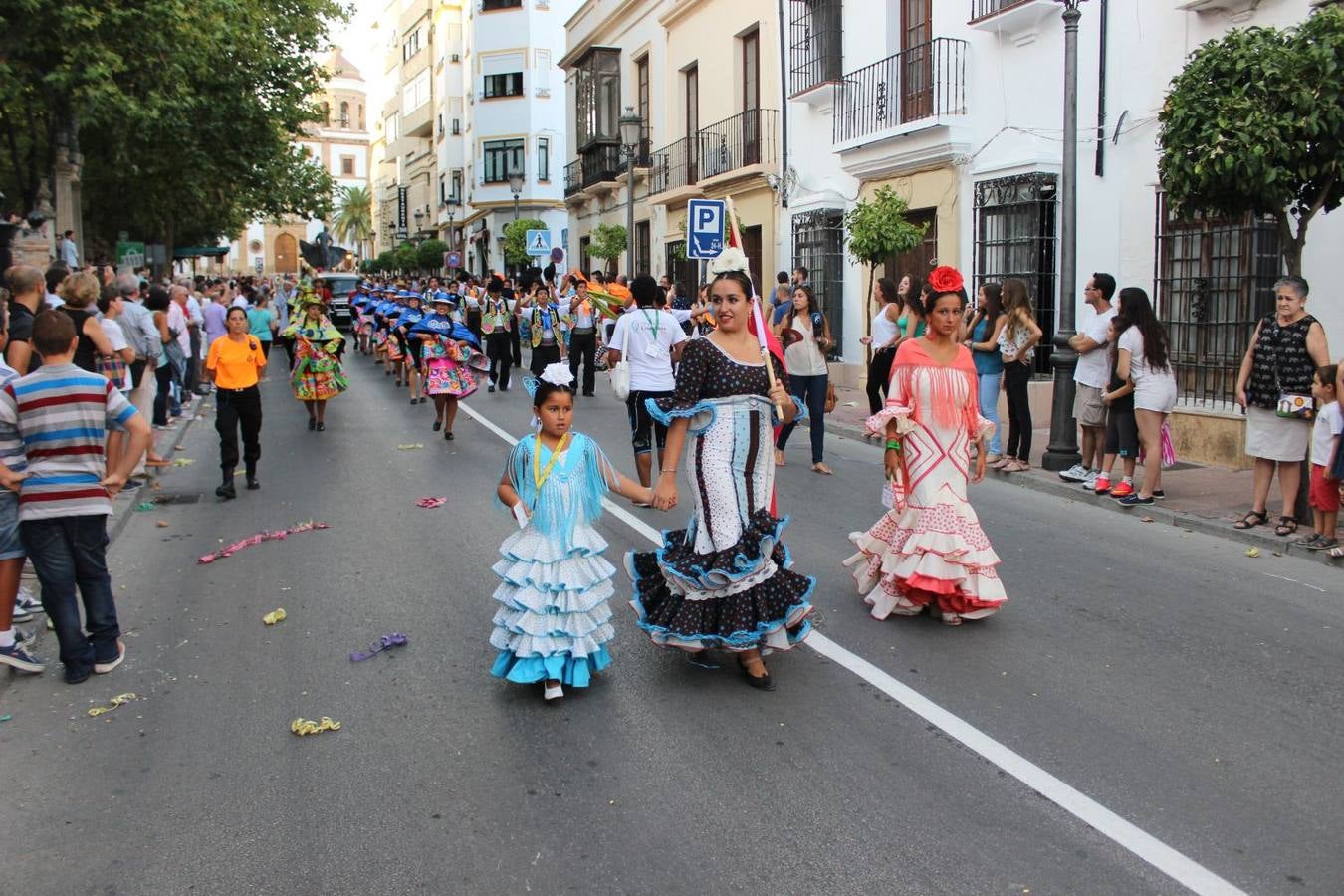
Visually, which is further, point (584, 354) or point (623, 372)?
point (584, 354)

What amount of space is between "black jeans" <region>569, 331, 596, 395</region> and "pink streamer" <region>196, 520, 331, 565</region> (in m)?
9.71

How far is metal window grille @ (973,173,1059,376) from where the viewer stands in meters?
14.3

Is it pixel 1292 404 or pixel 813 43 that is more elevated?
pixel 813 43

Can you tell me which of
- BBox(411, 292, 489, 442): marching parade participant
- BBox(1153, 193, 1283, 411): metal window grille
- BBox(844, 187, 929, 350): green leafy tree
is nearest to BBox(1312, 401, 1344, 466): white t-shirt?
BBox(1153, 193, 1283, 411): metal window grille

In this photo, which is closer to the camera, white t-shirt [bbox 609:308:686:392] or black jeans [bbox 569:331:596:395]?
white t-shirt [bbox 609:308:686:392]

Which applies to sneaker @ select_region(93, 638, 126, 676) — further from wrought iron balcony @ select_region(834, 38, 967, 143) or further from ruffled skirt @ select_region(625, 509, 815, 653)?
wrought iron balcony @ select_region(834, 38, 967, 143)

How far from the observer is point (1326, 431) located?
24.8 ft

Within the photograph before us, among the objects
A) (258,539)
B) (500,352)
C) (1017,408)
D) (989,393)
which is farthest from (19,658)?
(500,352)

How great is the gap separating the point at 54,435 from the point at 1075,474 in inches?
323

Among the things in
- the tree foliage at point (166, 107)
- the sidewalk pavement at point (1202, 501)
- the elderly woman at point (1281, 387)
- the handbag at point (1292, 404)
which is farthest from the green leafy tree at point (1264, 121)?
the tree foliage at point (166, 107)

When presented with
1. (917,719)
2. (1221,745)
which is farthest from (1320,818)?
(917,719)

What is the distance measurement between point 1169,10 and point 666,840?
1134cm

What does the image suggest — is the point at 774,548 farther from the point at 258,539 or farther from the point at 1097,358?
the point at 1097,358

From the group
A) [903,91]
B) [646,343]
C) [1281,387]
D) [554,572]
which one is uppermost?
[903,91]
